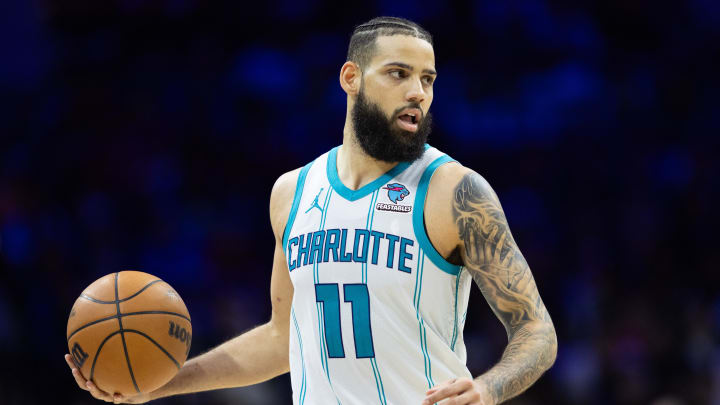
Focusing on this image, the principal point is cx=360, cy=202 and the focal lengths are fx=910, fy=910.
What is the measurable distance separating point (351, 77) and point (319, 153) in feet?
21.7

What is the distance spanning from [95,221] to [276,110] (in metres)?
2.76

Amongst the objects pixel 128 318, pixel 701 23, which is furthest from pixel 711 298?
pixel 128 318

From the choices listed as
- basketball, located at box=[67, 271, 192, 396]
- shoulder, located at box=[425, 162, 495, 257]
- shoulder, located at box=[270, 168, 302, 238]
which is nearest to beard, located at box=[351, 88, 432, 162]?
shoulder, located at box=[425, 162, 495, 257]

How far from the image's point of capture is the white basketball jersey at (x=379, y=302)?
4.08 meters

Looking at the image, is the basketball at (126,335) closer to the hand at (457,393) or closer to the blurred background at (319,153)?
the hand at (457,393)

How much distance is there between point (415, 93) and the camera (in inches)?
168

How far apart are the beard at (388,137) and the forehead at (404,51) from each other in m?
0.20

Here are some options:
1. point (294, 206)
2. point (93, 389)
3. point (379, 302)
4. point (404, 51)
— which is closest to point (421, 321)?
point (379, 302)

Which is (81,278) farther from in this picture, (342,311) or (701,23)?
(701,23)

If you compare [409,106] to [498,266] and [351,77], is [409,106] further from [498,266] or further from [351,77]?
[498,266]

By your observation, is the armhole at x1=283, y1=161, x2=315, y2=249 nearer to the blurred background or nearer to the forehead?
the forehead

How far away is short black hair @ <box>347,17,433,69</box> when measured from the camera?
441 centimetres

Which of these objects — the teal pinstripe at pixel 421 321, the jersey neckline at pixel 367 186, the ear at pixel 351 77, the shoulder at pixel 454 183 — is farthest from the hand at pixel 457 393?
the ear at pixel 351 77

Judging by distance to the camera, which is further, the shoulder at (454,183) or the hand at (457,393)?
the shoulder at (454,183)
